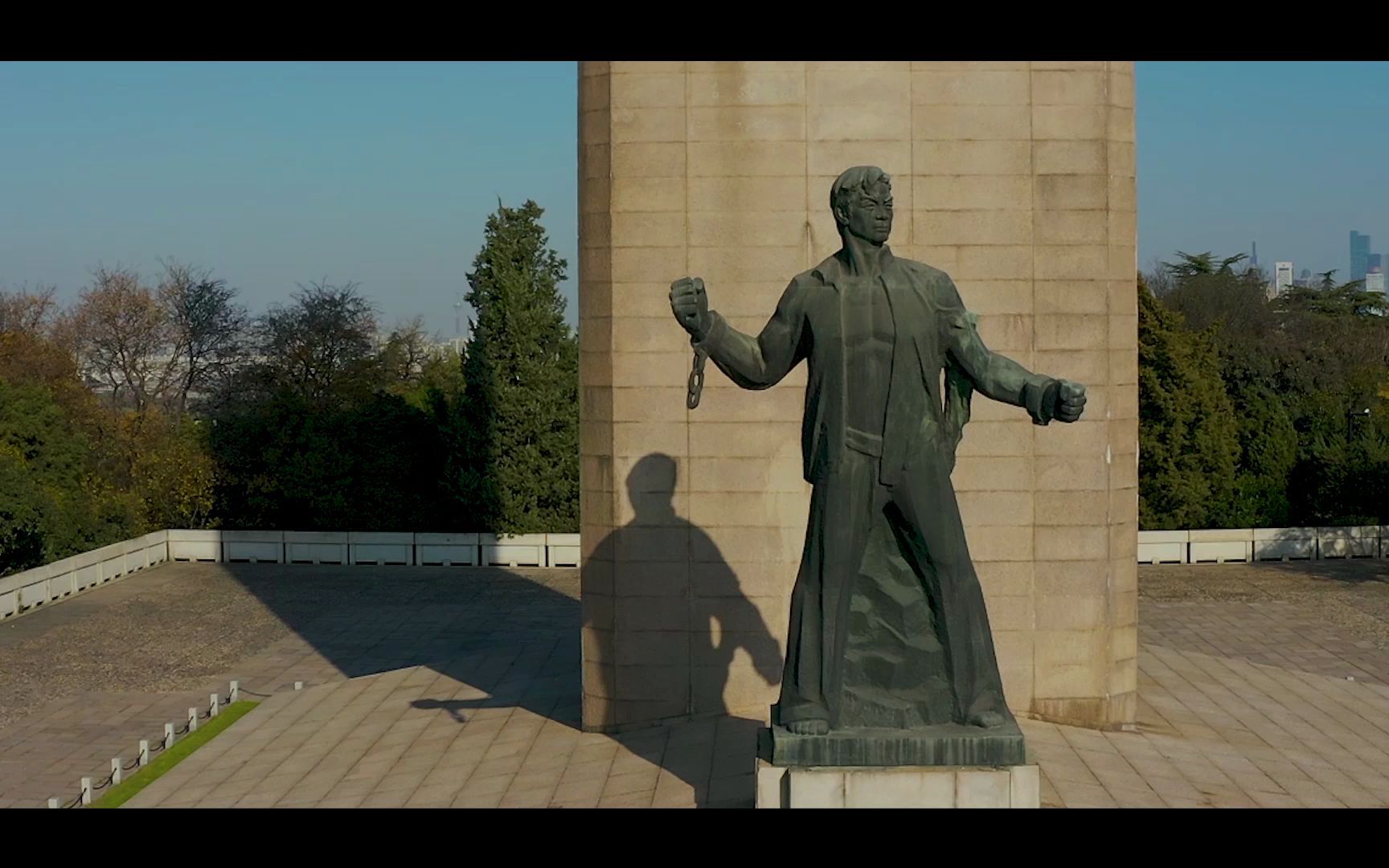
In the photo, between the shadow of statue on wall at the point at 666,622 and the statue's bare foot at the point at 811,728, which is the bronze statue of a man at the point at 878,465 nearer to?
the statue's bare foot at the point at 811,728

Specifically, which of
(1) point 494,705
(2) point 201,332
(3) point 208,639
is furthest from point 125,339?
(1) point 494,705

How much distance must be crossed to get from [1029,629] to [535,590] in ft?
51.7

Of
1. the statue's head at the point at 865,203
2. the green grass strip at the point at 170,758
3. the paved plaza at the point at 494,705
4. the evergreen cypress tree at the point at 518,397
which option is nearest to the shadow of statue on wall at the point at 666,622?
the paved plaza at the point at 494,705

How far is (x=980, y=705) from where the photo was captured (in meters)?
8.12

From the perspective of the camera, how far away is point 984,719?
806 cm

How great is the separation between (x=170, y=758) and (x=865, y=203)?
10.7 meters

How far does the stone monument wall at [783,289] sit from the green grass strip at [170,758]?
4.25 meters

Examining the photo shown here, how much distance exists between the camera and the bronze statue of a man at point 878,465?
26.2ft

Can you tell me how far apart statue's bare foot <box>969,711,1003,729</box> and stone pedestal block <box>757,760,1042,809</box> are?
0.75ft

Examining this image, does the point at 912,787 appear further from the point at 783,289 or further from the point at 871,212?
the point at 783,289

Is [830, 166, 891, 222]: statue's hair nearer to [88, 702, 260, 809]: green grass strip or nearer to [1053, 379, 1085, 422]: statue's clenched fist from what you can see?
[1053, 379, 1085, 422]: statue's clenched fist
